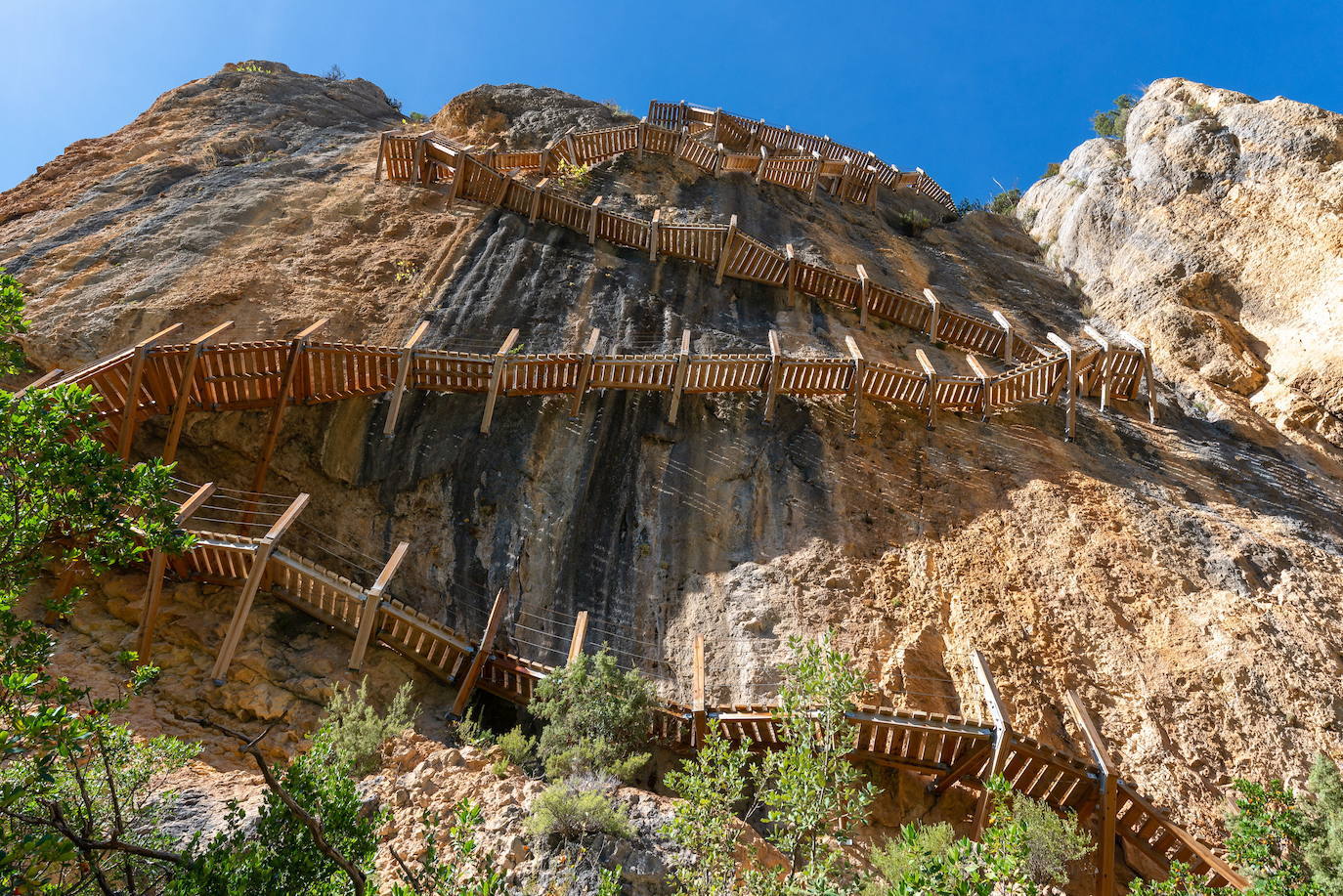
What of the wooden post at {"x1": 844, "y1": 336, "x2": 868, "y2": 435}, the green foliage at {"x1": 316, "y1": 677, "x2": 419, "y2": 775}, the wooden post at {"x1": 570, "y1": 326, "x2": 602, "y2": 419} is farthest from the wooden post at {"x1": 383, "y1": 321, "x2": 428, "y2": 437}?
the wooden post at {"x1": 844, "y1": 336, "x2": 868, "y2": 435}

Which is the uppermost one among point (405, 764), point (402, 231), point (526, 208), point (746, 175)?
point (746, 175)

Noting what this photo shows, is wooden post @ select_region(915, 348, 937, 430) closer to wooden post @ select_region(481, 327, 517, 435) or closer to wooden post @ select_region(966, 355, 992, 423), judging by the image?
wooden post @ select_region(966, 355, 992, 423)

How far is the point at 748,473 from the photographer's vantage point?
13.5 m

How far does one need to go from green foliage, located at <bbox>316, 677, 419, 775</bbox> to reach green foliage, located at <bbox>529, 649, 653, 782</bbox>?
1.46 meters

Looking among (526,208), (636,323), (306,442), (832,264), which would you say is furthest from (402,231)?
(832,264)

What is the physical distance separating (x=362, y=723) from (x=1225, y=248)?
22182mm

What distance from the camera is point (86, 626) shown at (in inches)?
365

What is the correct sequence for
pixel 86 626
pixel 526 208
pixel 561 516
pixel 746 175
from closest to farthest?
pixel 86 626 → pixel 561 516 → pixel 526 208 → pixel 746 175

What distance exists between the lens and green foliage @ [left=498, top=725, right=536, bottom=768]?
8828 millimetres

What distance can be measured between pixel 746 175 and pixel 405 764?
19474 millimetres

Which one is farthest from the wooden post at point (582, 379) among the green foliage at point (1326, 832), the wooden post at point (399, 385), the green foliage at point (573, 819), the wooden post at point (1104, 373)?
the green foliage at point (1326, 832)

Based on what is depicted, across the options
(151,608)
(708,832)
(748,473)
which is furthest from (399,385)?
(708,832)

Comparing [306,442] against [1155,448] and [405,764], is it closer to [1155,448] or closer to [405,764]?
[405,764]

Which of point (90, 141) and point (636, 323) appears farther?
point (90, 141)
